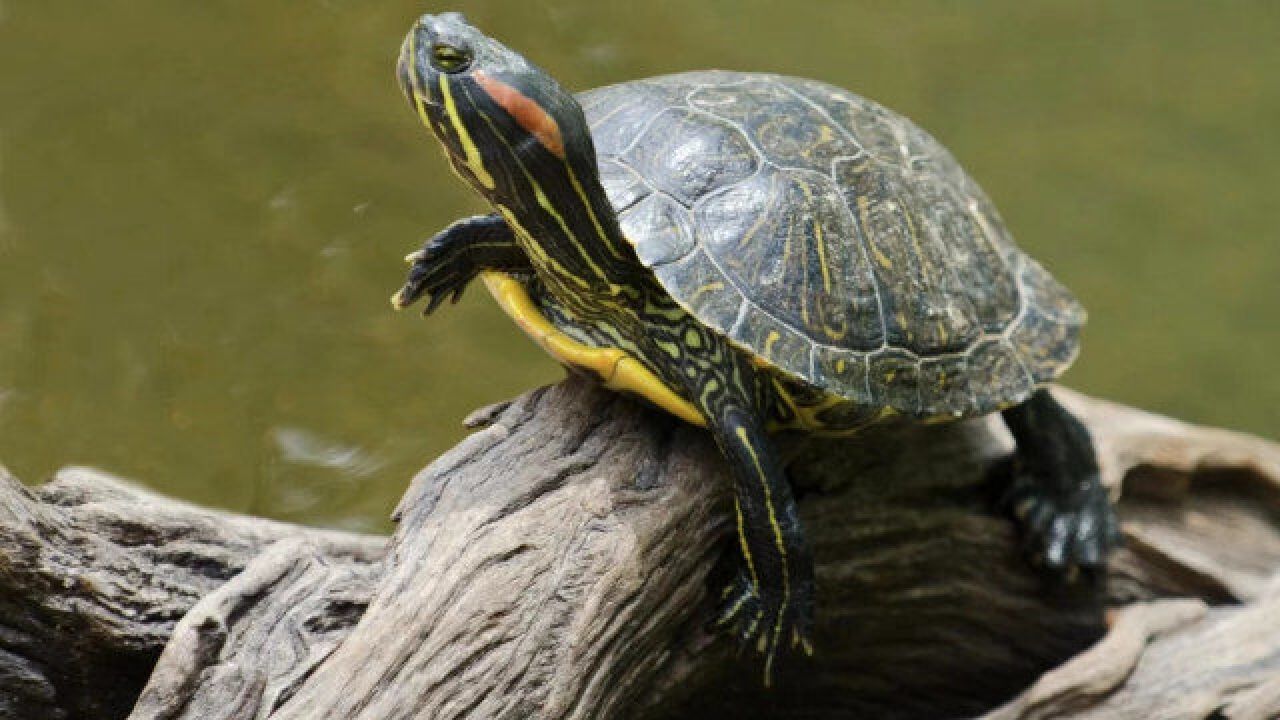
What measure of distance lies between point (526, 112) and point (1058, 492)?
56.4 inches

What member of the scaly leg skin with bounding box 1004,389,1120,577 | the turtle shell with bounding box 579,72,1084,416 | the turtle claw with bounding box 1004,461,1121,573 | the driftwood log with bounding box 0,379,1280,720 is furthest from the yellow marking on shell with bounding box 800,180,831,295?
the turtle claw with bounding box 1004,461,1121,573

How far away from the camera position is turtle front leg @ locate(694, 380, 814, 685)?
2.03 metres

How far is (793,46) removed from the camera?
189 inches

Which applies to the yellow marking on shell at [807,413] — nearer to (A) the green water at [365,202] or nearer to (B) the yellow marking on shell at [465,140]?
(B) the yellow marking on shell at [465,140]

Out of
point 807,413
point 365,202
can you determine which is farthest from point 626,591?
point 365,202

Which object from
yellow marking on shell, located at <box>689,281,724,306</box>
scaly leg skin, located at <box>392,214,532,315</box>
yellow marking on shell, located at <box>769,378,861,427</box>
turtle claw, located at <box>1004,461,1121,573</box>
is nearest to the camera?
yellow marking on shell, located at <box>689,281,724,306</box>

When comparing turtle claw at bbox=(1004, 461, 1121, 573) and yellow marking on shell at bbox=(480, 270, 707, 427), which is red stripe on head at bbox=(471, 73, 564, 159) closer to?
yellow marking on shell at bbox=(480, 270, 707, 427)

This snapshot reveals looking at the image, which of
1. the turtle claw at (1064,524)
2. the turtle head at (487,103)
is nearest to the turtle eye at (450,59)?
the turtle head at (487,103)

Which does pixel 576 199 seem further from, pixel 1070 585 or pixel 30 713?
pixel 1070 585

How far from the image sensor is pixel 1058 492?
2.52m

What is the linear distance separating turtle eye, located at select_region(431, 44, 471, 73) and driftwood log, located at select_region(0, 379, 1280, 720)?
630mm

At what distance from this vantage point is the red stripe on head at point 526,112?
1901 millimetres

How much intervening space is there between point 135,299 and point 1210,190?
413cm

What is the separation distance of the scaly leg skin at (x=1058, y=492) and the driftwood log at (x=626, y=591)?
0.25 ft
